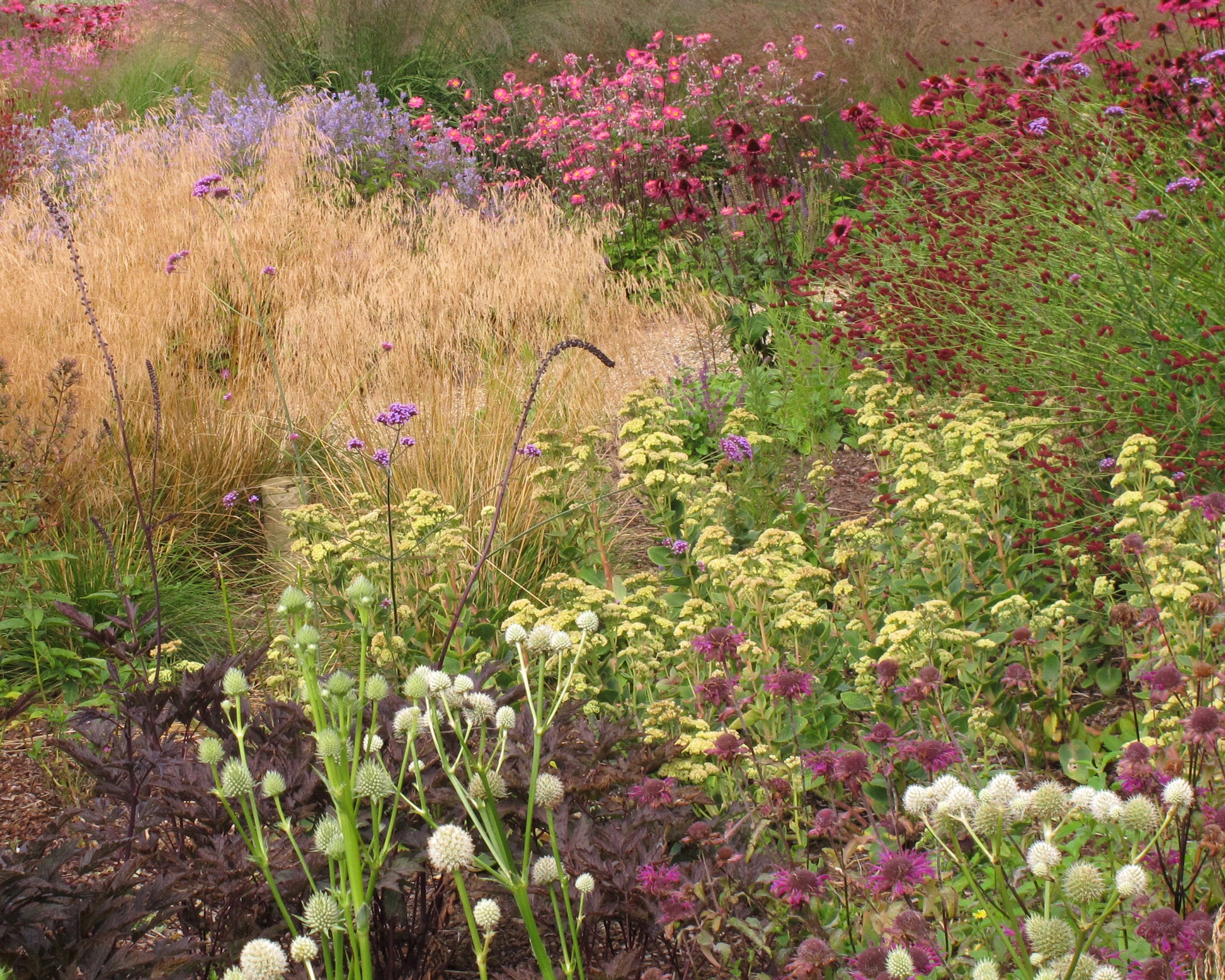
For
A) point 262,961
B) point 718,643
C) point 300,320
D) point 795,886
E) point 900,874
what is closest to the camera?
point 262,961

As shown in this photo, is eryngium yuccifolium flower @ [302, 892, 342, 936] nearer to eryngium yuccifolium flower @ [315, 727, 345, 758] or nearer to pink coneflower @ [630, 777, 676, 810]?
eryngium yuccifolium flower @ [315, 727, 345, 758]

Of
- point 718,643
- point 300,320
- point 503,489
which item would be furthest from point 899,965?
point 300,320

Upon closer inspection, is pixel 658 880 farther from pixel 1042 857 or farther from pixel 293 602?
pixel 293 602

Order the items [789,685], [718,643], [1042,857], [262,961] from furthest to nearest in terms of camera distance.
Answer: [718,643] < [789,685] < [1042,857] < [262,961]

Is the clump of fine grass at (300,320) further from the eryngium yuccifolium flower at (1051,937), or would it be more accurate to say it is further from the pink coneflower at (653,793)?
the eryngium yuccifolium flower at (1051,937)

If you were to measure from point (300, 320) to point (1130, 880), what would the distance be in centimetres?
520

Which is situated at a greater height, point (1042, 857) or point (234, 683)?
point (234, 683)

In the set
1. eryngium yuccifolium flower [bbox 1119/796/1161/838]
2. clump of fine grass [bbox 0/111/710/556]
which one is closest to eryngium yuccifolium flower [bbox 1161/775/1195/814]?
eryngium yuccifolium flower [bbox 1119/796/1161/838]

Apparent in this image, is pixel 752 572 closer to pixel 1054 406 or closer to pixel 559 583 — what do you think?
pixel 559 583

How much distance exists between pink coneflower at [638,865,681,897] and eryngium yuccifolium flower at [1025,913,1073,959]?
2.08ft

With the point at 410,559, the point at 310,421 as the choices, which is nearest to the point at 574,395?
the point at 310,421

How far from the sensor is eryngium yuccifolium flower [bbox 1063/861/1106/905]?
4.18 ft

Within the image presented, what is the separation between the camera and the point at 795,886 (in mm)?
1693

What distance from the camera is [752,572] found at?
106 inches
